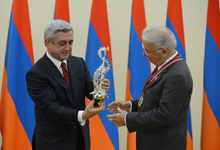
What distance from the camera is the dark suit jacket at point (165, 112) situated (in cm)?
162

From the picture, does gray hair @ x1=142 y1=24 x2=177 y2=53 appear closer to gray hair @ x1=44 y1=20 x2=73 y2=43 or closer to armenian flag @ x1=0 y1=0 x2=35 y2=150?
gray hair @ x1=44 y1=20 x2=73 y2=43

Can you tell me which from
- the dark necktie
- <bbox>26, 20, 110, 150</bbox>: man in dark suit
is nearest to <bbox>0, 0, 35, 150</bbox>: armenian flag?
<bbox>26, 20, 110, 150</bbox>: man in dark suit

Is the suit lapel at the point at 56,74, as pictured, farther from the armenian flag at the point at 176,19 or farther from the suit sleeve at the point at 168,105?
the armenian flag at the point at 176,19

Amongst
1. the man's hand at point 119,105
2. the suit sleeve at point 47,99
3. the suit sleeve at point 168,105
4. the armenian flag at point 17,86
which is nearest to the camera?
the suit sleeve at point 168,105

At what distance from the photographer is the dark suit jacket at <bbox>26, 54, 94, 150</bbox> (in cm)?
184

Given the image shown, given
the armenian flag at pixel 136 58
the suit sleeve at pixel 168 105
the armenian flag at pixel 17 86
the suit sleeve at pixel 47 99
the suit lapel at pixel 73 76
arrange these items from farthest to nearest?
the armenian flag at pixel 136 58 < the armenian flag at pixel 17 86 < the suit lapel at pixel 73 76 < the suit sleeve at pixel 47 99 < the suit sleeve at pixel 168 105

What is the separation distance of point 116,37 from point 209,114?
60.0 inches

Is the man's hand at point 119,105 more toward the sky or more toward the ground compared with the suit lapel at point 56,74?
more toward the ground

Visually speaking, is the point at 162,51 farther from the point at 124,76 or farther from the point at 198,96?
the point at 198,96

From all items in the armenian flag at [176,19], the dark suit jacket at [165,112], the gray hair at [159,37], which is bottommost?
the dark suit jacket at [165,112]

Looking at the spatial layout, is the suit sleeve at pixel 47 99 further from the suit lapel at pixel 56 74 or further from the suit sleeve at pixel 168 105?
the suit sleeve at pixel 168 105

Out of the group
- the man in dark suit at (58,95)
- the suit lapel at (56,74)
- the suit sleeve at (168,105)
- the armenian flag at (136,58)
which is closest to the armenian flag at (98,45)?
the armenian flag at (136,58)

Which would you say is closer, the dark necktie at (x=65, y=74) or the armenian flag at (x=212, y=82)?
the dark necktie at (x=65, y=74)

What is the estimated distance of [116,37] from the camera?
327 centimetres
